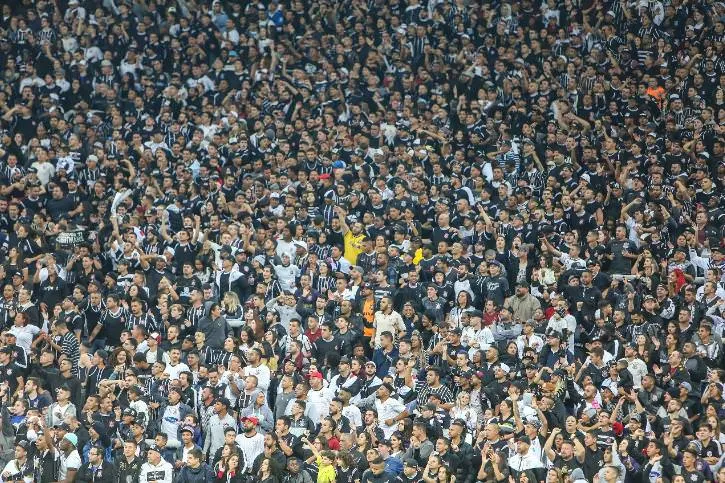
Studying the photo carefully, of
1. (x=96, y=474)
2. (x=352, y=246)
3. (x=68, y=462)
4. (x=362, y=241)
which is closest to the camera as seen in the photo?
(x=96, y=474)

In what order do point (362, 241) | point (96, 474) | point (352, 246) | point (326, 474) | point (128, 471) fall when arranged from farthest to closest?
point (352, 246) < point (362, 241) < point (96, 474) < point (128, 471) < point (326, 474)

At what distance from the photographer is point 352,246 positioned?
22891 millimetres

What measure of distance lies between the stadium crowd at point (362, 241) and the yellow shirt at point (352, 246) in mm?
36

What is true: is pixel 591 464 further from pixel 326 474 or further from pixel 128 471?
pixel 128 471

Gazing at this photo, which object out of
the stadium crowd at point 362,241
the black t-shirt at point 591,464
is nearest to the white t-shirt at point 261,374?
the stadium crowd at point 362,241

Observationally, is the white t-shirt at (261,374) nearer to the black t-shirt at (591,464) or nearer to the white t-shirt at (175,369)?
the white t-shirt at (175,369)

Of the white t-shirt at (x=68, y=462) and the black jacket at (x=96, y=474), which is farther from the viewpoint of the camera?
the white t-shirt at (x=68, y=462)

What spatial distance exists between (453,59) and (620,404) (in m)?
11.4

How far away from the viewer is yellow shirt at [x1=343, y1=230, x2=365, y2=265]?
22.8 meters

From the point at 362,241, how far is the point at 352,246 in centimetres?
43

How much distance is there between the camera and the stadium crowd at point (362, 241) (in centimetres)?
1802

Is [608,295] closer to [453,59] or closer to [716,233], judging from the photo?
[716,233]

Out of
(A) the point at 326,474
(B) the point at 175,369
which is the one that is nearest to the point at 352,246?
(B) the point at 175,369

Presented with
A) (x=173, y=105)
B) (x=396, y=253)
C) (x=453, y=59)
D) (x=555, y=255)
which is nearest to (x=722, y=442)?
(x=555, y=255)
